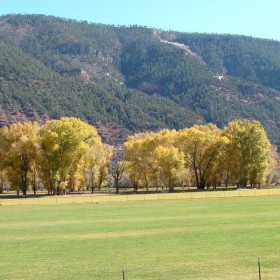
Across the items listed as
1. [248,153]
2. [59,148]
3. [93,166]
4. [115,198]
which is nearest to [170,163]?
[248,153]

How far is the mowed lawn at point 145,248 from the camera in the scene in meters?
22.5

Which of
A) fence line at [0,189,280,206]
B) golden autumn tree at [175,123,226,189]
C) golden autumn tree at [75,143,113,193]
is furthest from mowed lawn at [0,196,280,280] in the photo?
golden autumn tree at [75,143,113,193]

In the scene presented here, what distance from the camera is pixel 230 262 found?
23781 mm

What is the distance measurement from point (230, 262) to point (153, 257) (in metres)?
4.38

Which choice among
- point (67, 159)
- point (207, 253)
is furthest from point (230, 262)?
point (67, 159)

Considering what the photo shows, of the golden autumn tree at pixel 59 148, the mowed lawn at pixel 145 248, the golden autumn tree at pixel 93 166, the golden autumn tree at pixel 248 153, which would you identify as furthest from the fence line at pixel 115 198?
the mowed lawn at pixel 145 248

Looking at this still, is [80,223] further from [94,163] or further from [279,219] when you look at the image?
[94,163]

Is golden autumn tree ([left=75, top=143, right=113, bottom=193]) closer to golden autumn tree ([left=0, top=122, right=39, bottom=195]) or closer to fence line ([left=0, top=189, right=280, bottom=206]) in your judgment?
golden autumn tree ([left=0, top=122, right=39, bottom=195])

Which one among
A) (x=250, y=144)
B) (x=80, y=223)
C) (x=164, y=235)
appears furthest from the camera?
(x=250, y=144)

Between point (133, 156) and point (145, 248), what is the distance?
80149mm

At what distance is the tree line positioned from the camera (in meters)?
95.8

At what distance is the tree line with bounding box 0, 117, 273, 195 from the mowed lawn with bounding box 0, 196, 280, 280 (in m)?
51.9

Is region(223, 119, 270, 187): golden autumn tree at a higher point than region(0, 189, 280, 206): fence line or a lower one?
higher

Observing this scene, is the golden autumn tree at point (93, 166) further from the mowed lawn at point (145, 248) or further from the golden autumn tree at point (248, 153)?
the mowed lawn at point (145, 248)
